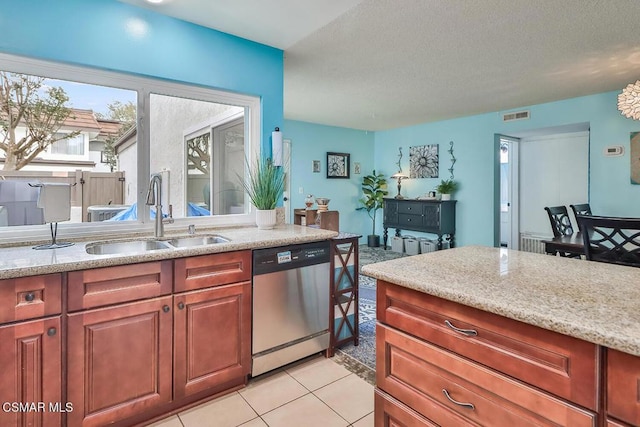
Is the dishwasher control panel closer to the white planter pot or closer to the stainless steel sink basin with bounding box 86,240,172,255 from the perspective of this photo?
the white planter pot

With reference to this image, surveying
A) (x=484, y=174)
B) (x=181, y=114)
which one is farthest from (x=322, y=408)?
(x=484, y=174)

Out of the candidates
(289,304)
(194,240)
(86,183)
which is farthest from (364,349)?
(86,183)

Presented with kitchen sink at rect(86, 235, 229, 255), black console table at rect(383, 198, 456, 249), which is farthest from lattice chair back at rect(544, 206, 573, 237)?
kitchen sink at rect(86, 235, 229, 255)

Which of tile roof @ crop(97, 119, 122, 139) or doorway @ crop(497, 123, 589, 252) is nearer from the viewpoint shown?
tile roof @ crop(97, 119, 122, 139)

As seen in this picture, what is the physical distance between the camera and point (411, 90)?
4.14 meters

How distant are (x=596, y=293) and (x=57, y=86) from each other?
2.92 meters

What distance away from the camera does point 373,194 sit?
6797 millimetres

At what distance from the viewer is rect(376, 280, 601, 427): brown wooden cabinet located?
81 centimetres

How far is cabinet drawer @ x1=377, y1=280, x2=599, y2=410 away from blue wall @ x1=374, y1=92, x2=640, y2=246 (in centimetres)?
443

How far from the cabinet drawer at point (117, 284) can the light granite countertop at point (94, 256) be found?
42 millimetres

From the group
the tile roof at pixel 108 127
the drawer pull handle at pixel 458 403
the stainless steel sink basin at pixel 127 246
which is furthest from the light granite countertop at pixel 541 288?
the tile roof at pixel 108 127

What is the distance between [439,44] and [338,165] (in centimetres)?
376

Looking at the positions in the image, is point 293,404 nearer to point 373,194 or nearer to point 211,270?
point 211,270

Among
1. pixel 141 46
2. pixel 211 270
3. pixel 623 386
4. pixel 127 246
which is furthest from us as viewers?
pixel 141 46
